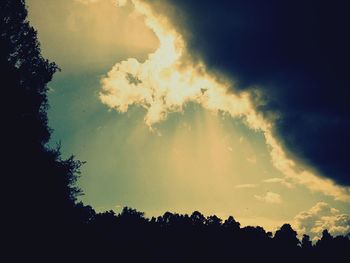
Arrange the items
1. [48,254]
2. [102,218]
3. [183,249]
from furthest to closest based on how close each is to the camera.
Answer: [102,218] < [183,249] < [48,254]

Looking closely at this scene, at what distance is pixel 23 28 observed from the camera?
935 inches

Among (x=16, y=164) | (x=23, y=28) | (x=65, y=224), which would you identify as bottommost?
(x=65, y=224)

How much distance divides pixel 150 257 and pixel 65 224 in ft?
241

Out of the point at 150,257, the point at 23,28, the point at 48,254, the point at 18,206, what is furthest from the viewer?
the point at 150,257

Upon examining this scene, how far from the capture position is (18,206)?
19906mm

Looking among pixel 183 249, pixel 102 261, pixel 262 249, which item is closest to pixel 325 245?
pixel 262 249

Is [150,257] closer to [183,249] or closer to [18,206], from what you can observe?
[183,249]

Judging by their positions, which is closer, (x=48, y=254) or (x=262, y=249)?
(x=48, y=254)

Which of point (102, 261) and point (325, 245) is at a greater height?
point (325, 245)

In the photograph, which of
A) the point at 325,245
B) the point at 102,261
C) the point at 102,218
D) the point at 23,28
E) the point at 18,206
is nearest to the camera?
the point at 18,206

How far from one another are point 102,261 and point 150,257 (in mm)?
35576

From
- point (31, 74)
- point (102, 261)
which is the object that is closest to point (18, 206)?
point (31, 74)

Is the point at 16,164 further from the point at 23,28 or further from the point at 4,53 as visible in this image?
the point at 23,28

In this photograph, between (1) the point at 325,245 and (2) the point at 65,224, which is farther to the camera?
(1) the point at 325,245
